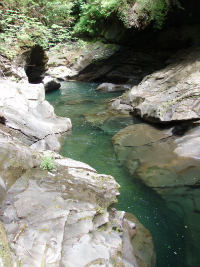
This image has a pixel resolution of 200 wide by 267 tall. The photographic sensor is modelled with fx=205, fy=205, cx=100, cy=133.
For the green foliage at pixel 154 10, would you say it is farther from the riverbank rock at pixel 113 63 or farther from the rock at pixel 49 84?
the rock at pixel 49 84

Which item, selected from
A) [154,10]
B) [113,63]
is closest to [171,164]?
[154,10]

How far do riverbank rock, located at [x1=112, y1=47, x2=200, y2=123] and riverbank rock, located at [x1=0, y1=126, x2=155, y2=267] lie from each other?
13.7 feet

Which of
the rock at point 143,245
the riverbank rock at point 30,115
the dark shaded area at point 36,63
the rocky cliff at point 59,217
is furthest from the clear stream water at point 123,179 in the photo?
the dark shaded area at point 36,63

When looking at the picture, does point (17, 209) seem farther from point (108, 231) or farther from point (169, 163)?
point (169, 163)

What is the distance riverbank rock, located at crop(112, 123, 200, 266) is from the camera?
378 cm

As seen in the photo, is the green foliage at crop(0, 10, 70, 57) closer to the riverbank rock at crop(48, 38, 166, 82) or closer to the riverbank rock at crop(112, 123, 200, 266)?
the riverbank rock at crop(112, 123, 200, 266)

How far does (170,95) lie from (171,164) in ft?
11.7

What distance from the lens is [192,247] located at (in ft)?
10.5

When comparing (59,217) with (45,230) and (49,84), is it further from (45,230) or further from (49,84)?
(49,84)

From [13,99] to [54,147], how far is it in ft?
6.34

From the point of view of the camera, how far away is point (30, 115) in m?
6.21

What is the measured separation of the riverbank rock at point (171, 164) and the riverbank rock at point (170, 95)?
44cm

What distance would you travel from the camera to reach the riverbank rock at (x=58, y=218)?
200 cm

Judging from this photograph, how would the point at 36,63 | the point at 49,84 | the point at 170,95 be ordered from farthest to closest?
the point at 49,84
the point at 36,63
the point at 170,95
